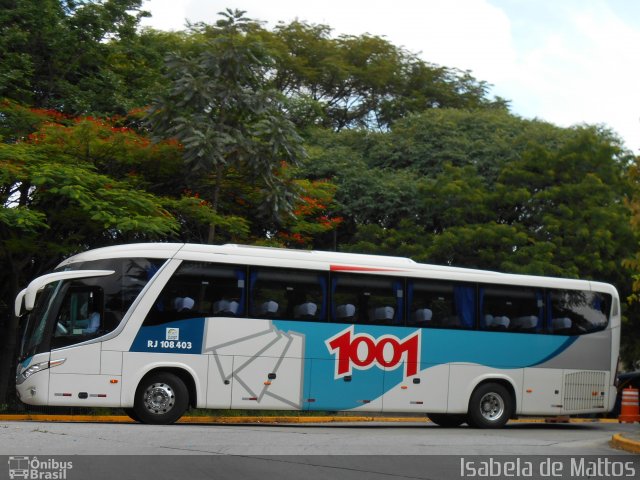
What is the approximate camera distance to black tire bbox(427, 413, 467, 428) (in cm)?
2117

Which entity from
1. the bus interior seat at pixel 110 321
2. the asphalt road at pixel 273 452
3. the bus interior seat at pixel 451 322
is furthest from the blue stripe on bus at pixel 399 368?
the bus interior seat at pixel 110 321

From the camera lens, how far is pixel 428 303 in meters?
19.8

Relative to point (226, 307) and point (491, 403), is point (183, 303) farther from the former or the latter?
point (491, 403)

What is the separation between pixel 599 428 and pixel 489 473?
→ 468 inches

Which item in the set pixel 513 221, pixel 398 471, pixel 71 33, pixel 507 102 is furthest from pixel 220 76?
pixel 507 102

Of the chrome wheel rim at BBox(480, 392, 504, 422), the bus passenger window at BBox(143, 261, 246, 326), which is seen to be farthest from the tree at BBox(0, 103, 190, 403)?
the chrome wheel rim at BBox(480, 392, 504, 422)

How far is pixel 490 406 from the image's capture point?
2059cm

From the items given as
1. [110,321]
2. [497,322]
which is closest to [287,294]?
[110,321]

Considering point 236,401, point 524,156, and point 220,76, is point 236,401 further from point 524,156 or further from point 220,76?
point 524,156

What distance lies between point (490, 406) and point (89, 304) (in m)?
8.44

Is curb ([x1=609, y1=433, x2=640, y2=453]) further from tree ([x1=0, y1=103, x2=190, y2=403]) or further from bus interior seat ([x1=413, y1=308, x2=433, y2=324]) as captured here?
tree ([x1=0, y1=103, x2=190, y2=403])

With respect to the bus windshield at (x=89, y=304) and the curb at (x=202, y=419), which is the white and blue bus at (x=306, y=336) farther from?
the curb at (x=202, y=419)

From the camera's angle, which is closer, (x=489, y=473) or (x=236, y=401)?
(x=489, y=473)

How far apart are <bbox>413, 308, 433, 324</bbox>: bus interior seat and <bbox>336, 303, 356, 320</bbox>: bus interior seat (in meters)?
1.36
